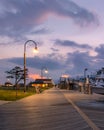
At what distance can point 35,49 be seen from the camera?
53938mm

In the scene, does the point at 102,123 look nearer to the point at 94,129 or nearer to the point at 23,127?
the point at 94,129

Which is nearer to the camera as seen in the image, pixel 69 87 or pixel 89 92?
pixel 89 92

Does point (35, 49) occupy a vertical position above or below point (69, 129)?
above

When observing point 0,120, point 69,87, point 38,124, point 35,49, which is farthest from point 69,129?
point 69,87

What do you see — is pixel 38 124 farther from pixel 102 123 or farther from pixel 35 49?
pixel 35 49

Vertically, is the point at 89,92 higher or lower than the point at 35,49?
lower

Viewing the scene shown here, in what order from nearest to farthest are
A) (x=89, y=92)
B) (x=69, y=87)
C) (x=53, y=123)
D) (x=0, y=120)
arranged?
(x=53, y=123) < (x=0, y=120) < (x=89, y=92) < (x=69, y=87)

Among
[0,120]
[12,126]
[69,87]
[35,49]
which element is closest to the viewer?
[12,126]

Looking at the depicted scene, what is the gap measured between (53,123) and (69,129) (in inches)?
76.4

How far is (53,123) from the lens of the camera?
646 inches

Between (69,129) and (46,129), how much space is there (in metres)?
0.77

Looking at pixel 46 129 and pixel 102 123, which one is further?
pixel 102 123

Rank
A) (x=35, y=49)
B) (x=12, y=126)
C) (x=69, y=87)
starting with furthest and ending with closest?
(x=69, y=87) → (x=35, y=49) → (x=12, y=126)

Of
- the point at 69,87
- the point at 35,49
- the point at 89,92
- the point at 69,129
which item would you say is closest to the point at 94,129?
the point at 69,129
